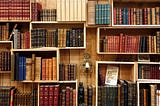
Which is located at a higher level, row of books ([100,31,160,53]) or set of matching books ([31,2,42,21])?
set of matching books ([31,2,42,21])

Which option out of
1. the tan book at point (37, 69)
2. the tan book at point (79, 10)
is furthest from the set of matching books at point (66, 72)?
the tan book at point (79, 10)

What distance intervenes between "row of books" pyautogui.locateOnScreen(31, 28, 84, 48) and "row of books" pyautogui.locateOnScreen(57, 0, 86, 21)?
0.61 ft

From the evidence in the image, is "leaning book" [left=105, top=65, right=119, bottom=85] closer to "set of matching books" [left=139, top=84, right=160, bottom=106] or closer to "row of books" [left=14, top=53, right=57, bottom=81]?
"set of matching books" [left=139, top=84, right=160, bottom=106]

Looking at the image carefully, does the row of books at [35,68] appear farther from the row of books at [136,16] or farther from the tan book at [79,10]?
the row of books at [136,16]

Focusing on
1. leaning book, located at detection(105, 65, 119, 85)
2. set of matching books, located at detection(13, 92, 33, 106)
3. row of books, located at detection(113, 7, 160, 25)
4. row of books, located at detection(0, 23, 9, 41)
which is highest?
row of books, located at detection(113, 7, 160, 25)

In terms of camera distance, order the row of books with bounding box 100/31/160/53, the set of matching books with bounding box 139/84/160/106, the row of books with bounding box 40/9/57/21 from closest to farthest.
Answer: the set of matching books with bounding box 139/84/160/106 → the row of books with bounding box 100/31/160/53 → the row of books with bounding box 40/9/57/21

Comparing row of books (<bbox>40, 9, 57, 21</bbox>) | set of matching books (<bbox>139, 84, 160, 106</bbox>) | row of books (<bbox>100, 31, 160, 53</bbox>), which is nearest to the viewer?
set of matching books (<bbox>139, 84, 160, 106</bbox>)

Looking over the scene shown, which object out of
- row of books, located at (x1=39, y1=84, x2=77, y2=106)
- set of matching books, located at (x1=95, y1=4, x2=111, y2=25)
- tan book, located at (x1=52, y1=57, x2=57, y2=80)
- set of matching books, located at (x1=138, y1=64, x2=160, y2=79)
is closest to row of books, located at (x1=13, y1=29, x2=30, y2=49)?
tan book, located at (x1=52, y1=57, x2=57, y2=80)

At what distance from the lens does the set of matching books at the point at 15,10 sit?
318 cm

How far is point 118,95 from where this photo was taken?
3.08 metres

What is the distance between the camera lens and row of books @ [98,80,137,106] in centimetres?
307

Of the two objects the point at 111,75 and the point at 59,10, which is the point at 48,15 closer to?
the point at 59,10

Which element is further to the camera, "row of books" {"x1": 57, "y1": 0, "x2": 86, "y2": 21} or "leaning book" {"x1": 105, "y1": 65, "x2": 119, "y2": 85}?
"leaning book" {"x1": 105, "y1": 65, "x2": 119, "y2": 85}

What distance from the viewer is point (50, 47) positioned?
3180 mm
